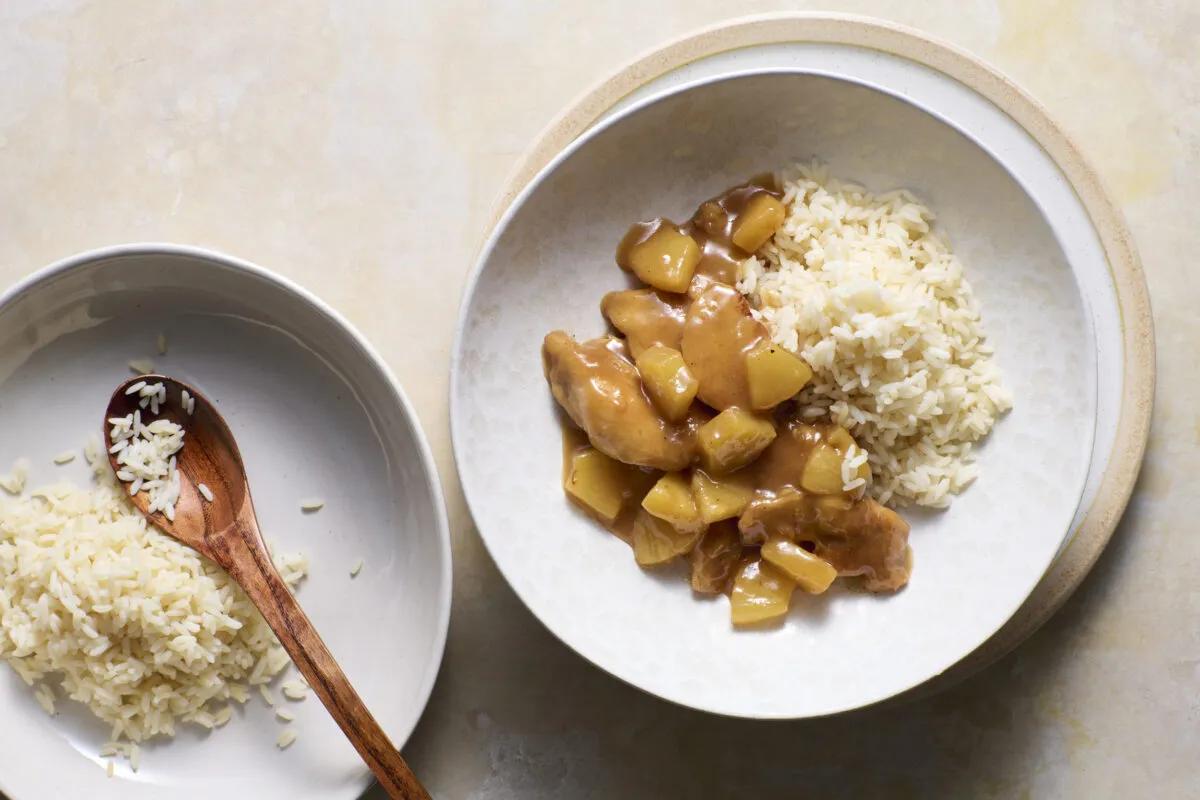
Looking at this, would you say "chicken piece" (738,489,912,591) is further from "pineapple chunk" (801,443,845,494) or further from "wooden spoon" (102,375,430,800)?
"wooden spoon" (102,375,430,800)

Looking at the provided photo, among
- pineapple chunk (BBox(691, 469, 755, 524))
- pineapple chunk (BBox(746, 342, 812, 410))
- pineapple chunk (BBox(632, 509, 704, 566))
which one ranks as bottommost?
pineapple chunk (BBox(632, 509, 704, 566))

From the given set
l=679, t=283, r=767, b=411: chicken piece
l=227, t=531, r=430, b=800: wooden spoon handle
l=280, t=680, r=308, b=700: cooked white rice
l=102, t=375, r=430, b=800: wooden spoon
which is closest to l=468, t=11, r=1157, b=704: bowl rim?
l=679, t=283, r=767, b=411: chicken piece

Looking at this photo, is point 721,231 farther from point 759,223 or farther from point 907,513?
point 907,513

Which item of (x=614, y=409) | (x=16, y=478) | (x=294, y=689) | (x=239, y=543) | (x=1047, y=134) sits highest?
(x=1047, y=134)

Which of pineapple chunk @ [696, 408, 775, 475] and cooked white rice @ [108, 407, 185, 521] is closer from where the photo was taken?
pineapple chunk @ [696, 408, 775, 475]

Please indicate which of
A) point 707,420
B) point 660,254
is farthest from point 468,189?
point 707,420

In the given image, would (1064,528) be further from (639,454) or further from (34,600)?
(34,600)

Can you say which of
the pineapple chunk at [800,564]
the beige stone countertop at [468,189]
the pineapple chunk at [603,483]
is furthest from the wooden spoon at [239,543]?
the pineapple chunk at [800,564]
